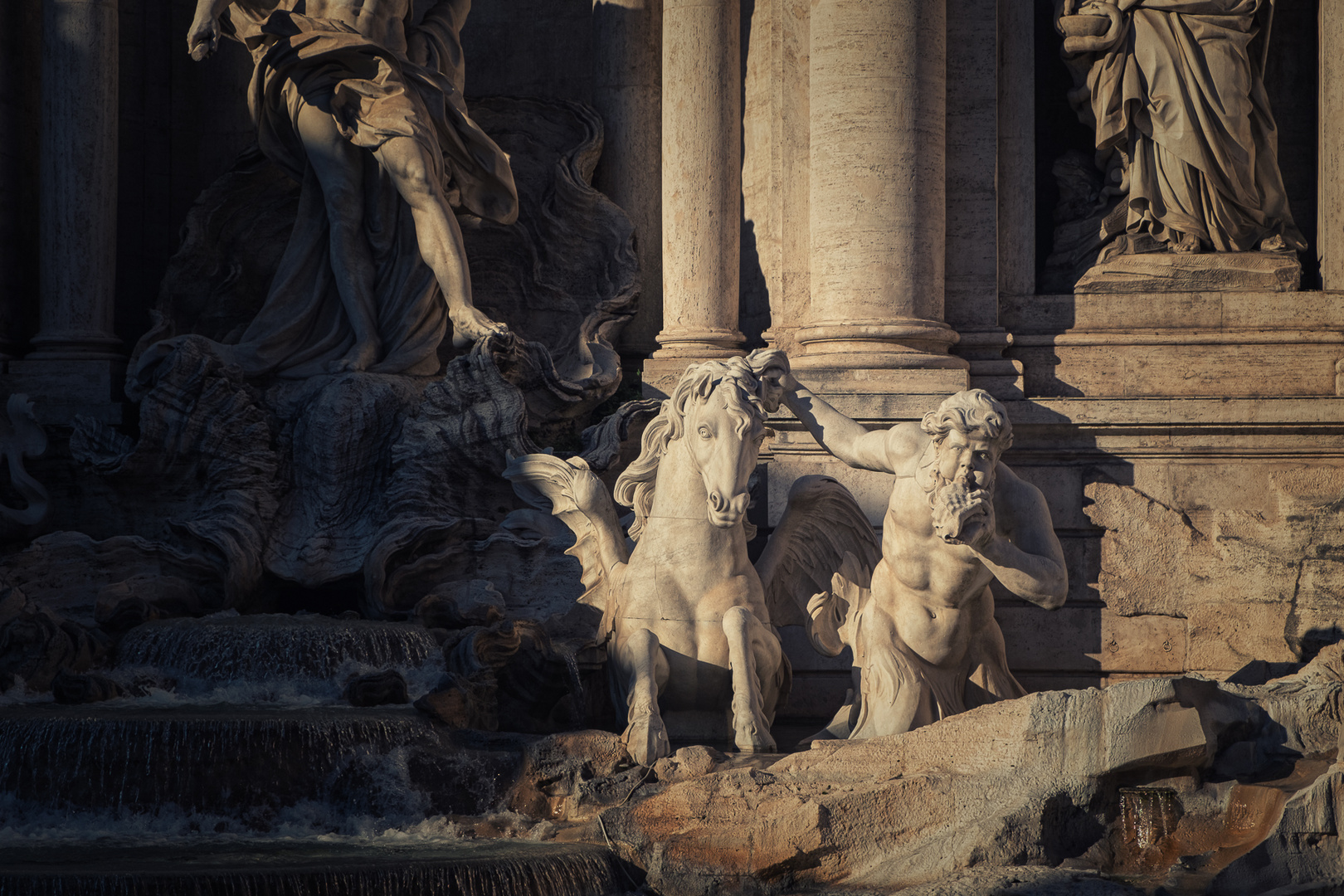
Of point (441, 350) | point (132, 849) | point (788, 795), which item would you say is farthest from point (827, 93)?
point (132, 849)

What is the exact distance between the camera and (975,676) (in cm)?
712

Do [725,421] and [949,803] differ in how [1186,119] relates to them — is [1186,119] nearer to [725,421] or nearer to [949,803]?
[725,421]

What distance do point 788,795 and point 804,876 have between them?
0.27 meters

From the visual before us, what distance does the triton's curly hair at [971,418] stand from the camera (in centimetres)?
632

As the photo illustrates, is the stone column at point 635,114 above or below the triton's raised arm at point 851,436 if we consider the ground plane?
above

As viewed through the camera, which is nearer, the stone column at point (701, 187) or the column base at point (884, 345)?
the column base at point (884, 345)

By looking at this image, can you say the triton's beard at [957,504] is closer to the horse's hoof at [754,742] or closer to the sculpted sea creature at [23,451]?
the horse's hoof at [754,742]

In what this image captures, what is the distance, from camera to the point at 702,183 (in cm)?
1005

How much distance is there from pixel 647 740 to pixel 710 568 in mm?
901

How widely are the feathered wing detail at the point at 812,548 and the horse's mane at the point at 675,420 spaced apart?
183 millimetres

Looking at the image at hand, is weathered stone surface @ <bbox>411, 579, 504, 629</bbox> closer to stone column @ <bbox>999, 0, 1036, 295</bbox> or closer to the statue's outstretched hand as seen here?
the statue's outstretched hand

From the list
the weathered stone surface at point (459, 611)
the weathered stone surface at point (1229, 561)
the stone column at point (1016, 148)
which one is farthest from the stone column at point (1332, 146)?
the weathered stone surface at point (459, 611)

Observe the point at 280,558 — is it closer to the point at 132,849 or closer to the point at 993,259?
the point at 132,849

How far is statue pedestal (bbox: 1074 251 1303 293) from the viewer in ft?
31.2
